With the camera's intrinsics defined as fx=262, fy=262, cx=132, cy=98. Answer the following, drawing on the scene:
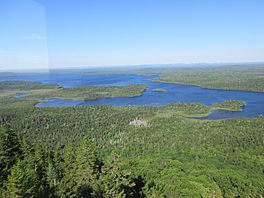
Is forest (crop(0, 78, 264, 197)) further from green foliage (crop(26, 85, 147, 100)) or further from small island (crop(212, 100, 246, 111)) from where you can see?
green foliage (crop(26, 85, 147, 100))

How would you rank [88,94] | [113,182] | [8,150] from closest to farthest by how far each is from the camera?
Answer: [113,182] → [8,150] → [88,94]

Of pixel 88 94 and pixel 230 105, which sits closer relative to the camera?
pixel 230 105

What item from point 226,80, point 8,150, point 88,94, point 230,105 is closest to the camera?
point 8,150

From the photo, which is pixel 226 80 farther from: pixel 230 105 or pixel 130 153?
pixel 130 153

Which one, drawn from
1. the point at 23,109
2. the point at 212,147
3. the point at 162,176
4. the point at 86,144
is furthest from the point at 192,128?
the point at 23,109

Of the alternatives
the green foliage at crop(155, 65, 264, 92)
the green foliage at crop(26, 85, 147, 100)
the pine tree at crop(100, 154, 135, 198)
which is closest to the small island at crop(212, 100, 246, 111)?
the green foliage at crop(155, 65, 264, 92)

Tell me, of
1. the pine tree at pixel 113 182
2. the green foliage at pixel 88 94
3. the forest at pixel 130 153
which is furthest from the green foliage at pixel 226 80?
the pine tree at pixel 113 182

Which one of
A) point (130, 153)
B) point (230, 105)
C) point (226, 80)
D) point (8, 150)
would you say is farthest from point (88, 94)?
point (8, 150)

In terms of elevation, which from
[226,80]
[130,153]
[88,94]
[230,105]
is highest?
[226,80]

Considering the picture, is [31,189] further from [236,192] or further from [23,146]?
[236,192]
